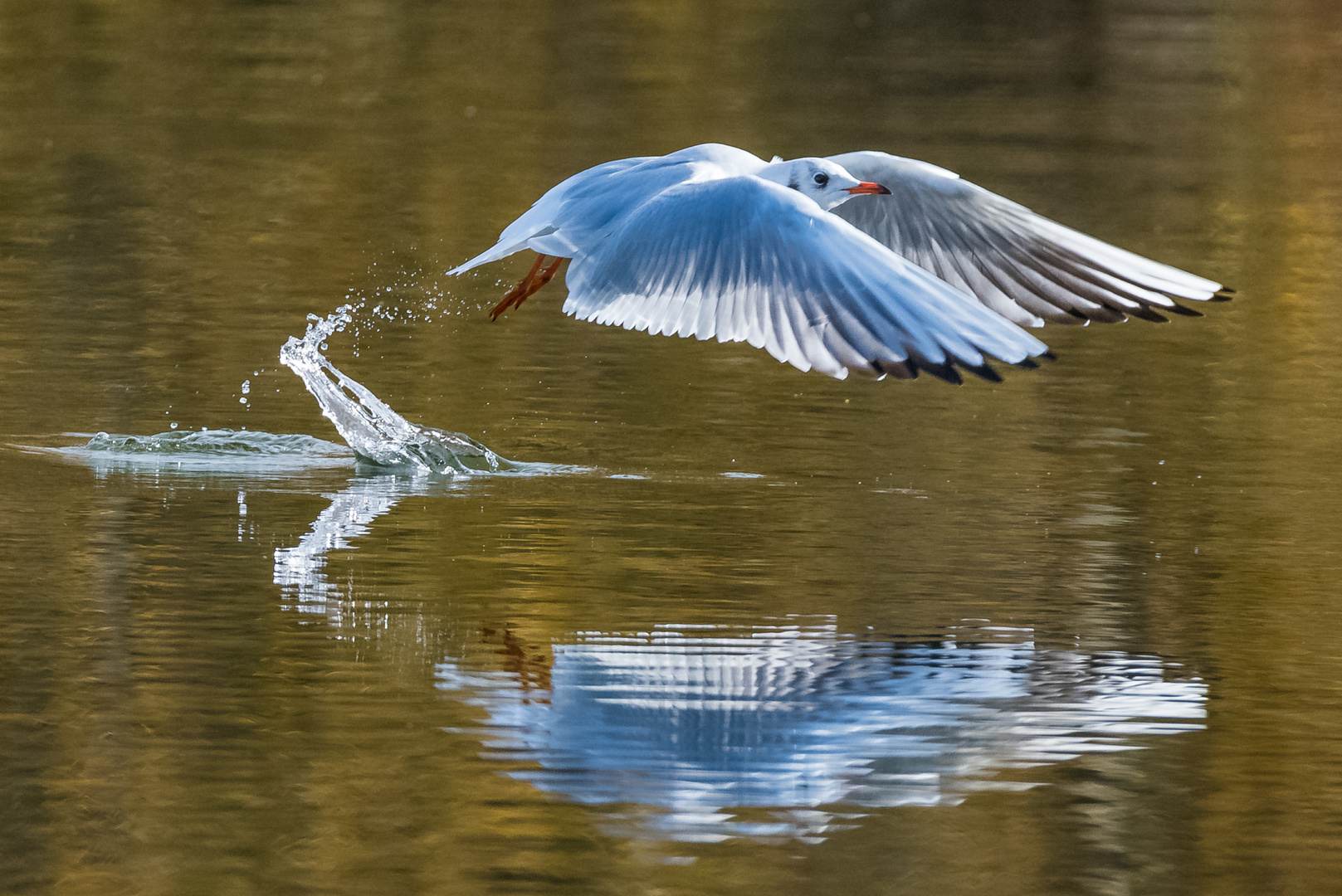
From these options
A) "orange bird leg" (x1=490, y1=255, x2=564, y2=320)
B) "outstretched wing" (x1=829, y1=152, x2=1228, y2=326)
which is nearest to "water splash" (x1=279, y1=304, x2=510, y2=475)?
"orange bird leg" (x1=490, y1=255, x2=564, y2=320)

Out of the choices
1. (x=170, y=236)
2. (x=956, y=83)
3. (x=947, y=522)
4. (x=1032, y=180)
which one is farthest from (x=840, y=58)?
(x=947, y=522)

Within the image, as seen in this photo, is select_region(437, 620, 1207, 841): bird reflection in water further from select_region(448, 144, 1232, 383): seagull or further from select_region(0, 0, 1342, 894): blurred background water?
select_region(448, 144, 1232, 383): seagull

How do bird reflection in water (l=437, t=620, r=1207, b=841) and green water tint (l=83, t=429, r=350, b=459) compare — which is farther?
green water tint (l=83, t=429, r=350, b=459)

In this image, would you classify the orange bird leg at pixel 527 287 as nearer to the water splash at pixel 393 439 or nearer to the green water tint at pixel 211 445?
the water splash at pixel 393 439

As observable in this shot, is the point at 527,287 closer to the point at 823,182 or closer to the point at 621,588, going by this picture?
the point at 823,182

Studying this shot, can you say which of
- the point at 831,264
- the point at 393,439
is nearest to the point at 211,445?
the point at 393,439

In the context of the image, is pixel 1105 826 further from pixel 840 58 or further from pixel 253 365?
pixel 840 58

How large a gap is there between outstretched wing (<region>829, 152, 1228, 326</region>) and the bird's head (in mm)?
252

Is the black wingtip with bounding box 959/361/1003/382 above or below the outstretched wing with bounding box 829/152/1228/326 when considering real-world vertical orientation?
below

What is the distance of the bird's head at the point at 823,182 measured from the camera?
326 inches

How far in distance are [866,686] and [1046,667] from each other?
58cm

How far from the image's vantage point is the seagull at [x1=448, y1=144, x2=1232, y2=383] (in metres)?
7.09

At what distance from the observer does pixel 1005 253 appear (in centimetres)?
873

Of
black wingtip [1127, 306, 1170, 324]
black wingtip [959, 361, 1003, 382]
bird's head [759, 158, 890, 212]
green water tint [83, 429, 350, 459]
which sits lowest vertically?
green water tint [83, 429, 350, 459]
